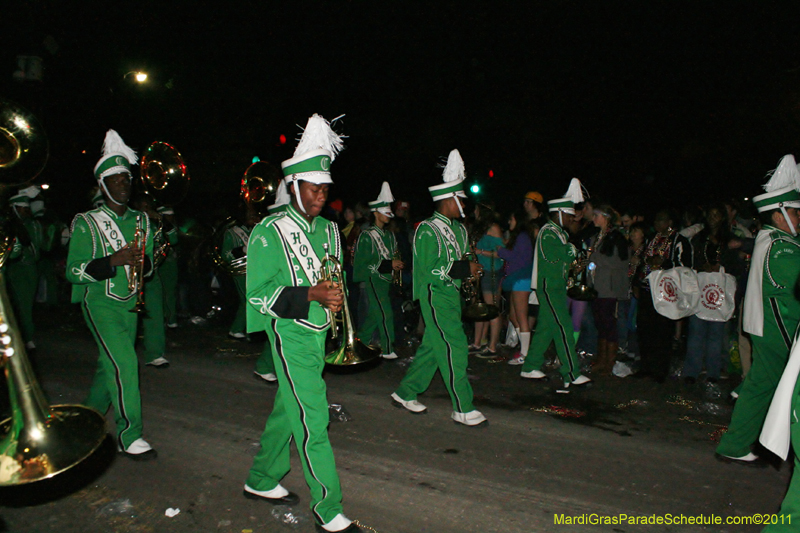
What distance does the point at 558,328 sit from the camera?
283 inches

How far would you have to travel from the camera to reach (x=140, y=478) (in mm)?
4633

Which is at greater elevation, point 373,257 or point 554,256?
point 554,256

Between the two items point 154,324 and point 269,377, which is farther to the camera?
point 154,324

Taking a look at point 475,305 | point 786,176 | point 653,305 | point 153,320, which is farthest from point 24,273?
point 786,176

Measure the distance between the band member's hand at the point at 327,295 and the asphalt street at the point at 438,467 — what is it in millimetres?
1484

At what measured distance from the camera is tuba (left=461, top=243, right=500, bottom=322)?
6.44m

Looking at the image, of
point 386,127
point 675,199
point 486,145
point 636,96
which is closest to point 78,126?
point 386,127

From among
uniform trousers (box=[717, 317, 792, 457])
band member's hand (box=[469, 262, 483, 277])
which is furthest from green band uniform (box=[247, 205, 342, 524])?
uniform trousers (box=[717, 317, 792, 457])

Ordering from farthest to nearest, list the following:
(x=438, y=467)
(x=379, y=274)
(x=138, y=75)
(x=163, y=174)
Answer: (x=138, y=75)
(x=379, y=274)
(x=163, y=174)
(x=438, y=467)

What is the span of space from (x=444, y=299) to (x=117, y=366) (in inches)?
114

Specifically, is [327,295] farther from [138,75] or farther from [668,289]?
[138,75]

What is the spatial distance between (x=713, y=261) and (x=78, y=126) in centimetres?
1796

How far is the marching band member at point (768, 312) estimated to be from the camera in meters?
4.75

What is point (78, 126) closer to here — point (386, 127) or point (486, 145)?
point (386, 127)
